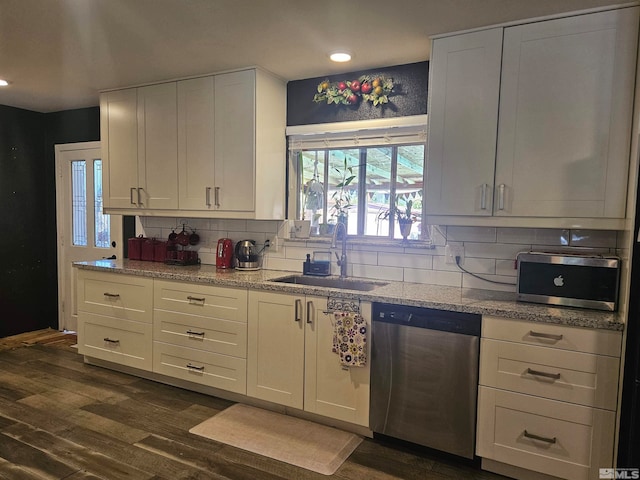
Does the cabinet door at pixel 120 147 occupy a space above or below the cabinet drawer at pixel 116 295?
above

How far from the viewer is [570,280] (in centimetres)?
225

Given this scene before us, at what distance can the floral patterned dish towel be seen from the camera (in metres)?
2.56

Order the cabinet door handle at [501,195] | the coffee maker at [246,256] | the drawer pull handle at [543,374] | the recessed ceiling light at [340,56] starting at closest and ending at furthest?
1. the drawer pull handle at [543,374]
2. the cabinet door handle at [501,195]
3. the recessed ceiling light at [340,56]
4. the coffee maker at [246,256]

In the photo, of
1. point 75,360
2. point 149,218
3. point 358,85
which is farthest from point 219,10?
point 75,360

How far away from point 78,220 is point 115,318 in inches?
66.1

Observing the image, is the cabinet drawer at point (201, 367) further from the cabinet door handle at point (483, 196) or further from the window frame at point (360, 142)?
the cabinet door handle at point (483, 196)

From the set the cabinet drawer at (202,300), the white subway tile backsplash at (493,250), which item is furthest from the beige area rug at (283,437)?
the white subway tile backsplash at (493,250)

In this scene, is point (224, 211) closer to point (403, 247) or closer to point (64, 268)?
point (403, 247)

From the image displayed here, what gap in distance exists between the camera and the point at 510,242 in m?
2.77

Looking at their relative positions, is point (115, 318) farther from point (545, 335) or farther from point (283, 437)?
point (545, 335)

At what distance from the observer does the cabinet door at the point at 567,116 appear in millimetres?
2188

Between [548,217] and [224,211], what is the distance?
220 centimetres

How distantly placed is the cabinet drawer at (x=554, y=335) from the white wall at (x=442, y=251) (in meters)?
0.61

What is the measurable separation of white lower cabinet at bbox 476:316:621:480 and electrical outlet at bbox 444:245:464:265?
72 centimetres
